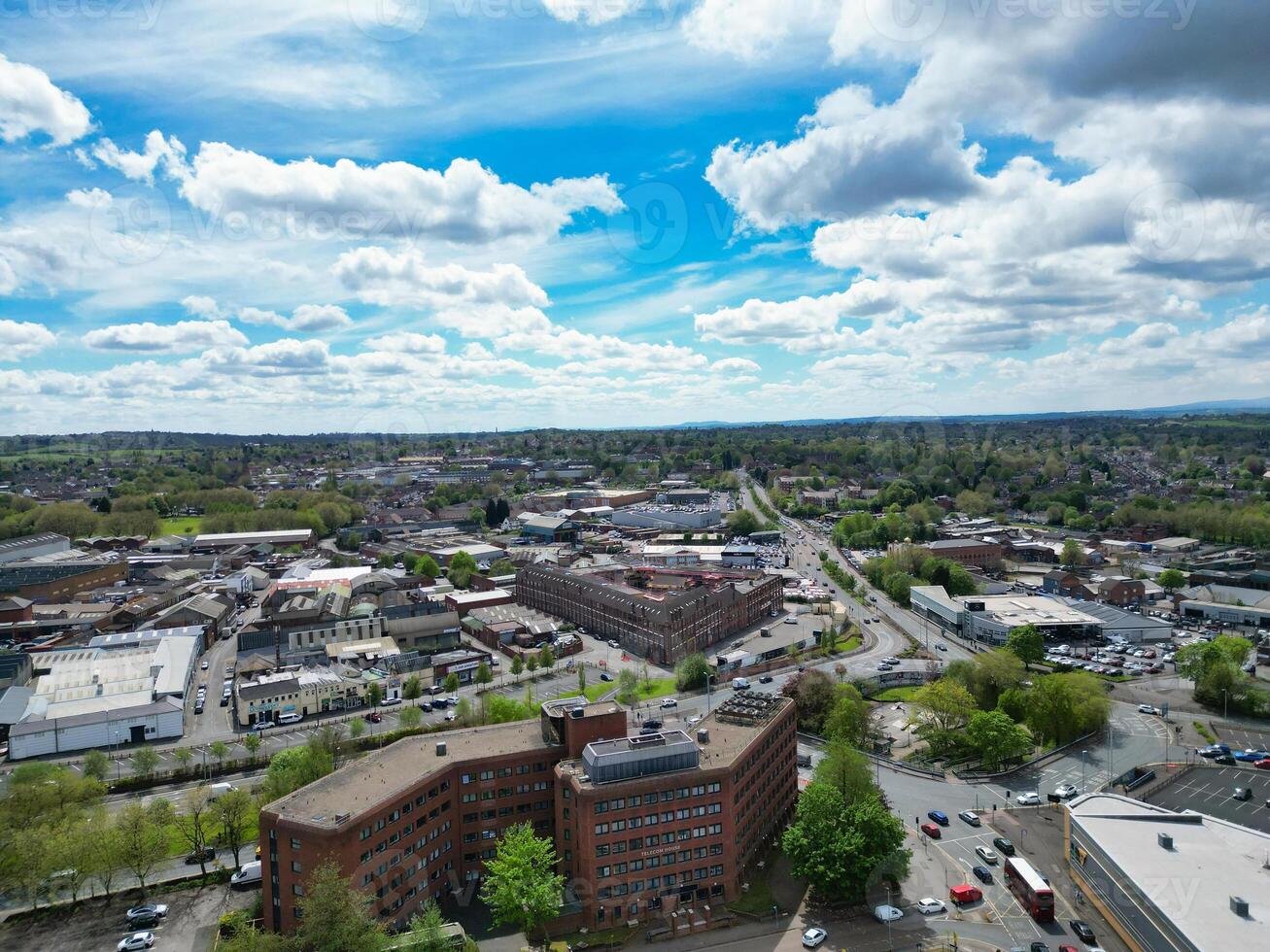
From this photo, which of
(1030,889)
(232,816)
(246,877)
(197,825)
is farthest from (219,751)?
(1030,889)

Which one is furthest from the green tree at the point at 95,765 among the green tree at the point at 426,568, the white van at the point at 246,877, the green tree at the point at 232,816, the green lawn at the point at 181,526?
the green lawn at the point at 181,526

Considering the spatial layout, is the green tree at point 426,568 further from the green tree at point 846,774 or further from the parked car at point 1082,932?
the parked car at point 1082,932

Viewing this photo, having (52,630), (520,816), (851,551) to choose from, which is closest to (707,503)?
(851,551)

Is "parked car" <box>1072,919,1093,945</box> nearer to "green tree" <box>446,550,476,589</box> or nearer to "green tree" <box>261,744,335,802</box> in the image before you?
"green tree" <box>261,744,335,802</box>

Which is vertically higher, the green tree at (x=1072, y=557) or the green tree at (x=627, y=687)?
the green tree at (x=1072, y=557)

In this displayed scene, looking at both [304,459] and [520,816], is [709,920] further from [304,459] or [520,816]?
[304,459]

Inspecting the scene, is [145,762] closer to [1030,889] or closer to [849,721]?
[849,721]
